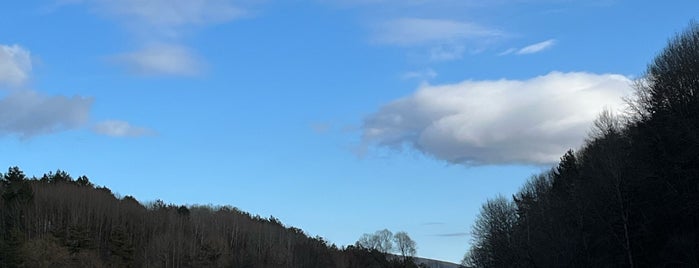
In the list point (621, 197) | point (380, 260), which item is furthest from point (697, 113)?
point (380, 260)

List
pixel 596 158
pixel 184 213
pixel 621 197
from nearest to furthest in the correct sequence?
pixel 621 197 → pixel 596 158 → pixel 184 213

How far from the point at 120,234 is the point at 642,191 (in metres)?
83.3

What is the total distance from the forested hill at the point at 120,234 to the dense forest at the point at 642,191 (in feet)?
185

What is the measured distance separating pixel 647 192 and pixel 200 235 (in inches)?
3538

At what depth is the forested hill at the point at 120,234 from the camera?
97.6 metres

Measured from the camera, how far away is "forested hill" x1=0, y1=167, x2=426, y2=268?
320 feet

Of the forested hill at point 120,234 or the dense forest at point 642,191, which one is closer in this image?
the dense forest at point 642,191

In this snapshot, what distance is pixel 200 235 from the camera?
128000mm

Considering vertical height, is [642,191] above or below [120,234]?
below

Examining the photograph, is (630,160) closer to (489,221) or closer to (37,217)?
(489,221)

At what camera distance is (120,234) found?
11362 centimetres

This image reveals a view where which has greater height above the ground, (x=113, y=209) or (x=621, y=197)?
(x=113, y=209)

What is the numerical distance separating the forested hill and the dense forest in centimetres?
5647

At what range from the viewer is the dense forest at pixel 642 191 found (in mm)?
46969
